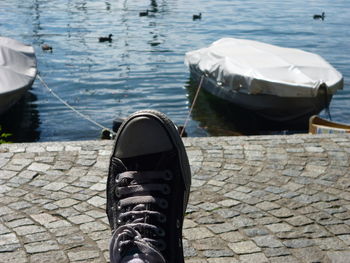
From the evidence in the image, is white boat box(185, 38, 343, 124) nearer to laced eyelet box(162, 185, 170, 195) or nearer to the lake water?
the lake water

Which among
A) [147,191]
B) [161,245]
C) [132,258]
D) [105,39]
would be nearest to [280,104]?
[147,191]

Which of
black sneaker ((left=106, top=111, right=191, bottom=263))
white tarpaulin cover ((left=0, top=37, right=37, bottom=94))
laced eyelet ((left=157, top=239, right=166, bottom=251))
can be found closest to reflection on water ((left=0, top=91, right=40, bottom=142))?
white tarpaulin cover ((left=0, top=37, right=37, bottom=94))

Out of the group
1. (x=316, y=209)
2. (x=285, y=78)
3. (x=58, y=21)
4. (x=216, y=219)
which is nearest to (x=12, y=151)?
(x=216, y=219)

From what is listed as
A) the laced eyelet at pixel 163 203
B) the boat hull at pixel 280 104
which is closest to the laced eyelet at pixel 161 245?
the laced eyelet at pixel 163 203

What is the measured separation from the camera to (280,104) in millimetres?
13719

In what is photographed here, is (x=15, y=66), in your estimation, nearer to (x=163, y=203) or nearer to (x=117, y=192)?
(x=117, y=192)

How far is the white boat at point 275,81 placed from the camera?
519 inches

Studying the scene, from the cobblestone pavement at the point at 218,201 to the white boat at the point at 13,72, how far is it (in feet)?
22.8

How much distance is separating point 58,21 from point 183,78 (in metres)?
17.6

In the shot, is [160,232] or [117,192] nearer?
[160,232]

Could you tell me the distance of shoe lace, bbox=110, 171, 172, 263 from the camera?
8.33 feet

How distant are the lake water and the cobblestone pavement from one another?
764 cm

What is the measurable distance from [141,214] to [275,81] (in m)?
10.8

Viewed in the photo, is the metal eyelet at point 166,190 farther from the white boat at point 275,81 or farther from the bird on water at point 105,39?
the bird on water at point 105,39
